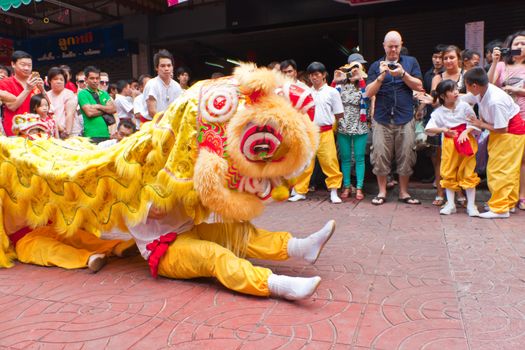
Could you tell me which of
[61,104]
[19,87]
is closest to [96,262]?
[19,87]

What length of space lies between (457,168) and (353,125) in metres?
1.36

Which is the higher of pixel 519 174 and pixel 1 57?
pixel 1 57

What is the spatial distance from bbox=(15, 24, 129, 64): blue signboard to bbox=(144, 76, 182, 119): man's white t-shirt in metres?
7.04

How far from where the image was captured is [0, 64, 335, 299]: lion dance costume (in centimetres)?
229

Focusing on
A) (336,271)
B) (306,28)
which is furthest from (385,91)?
(306,28)

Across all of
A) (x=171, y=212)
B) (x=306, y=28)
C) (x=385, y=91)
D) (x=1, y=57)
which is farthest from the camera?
(x=1, y=57)

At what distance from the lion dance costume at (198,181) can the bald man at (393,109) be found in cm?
271

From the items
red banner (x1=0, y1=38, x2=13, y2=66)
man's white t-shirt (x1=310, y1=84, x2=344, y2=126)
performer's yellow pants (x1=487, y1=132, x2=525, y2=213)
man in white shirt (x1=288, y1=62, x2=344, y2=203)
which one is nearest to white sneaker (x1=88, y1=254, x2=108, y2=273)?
man in white shirt (x1=288, y1=62, x2=344, y2=203)

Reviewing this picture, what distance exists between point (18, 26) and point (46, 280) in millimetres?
12791

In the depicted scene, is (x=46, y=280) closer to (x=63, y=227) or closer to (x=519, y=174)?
(x=63, y=227)

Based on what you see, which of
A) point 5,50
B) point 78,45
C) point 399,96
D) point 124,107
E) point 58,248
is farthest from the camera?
point 5,50

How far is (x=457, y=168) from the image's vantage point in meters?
4.50

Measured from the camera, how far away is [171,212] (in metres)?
2.69

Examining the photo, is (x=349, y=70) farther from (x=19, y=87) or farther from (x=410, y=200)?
(x=19, y=87)
